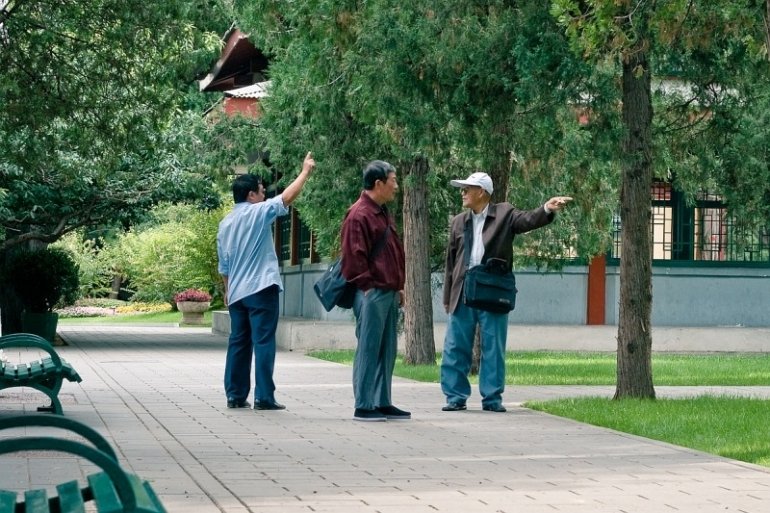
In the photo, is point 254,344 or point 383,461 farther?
point 254,344

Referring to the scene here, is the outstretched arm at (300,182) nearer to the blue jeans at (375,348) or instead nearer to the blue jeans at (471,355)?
→ the blue jeans at (375,348)

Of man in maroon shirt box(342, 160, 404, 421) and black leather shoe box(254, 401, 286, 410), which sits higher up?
man in maroon shirt box(342, 160, 404, 421)

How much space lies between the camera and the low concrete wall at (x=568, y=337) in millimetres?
26009

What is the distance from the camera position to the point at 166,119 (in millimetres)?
16938

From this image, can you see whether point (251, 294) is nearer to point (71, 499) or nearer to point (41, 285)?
point (71, 499)

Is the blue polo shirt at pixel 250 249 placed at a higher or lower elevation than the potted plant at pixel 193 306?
higher

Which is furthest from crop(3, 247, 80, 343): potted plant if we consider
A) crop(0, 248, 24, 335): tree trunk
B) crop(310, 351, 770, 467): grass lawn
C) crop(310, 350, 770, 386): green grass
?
crop(310, 351, 770, 467): grass lawn

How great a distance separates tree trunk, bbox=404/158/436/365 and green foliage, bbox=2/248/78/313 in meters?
8.52

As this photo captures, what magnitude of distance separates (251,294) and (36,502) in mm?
8178

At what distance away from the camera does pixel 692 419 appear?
11.8m

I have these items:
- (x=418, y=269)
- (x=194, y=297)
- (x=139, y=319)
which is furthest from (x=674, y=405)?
(x=139, y=319)

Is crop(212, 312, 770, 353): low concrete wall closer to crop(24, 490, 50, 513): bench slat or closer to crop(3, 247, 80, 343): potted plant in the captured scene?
crop(3, 247, 80, 343): potted plant

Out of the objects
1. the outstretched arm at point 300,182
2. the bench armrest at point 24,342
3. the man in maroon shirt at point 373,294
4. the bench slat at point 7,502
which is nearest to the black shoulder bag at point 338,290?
the man in maroon shirt at point 373,294

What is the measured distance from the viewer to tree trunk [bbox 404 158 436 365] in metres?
20.2
